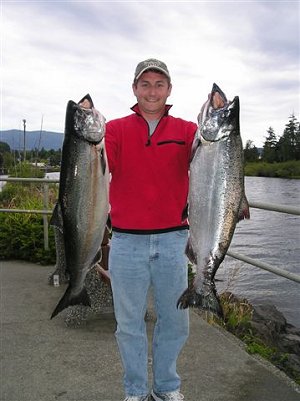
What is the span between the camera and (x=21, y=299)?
582cm

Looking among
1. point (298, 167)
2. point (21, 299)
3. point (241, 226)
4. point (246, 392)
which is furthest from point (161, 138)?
point (298, 167)

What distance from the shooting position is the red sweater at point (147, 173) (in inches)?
119

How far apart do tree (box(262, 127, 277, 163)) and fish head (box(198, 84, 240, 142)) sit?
8349 centimetres

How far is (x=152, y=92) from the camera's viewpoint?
307 centimetres

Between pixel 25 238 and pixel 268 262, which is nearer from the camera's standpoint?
pixel 25 238

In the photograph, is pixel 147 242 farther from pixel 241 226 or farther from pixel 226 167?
pixel 241 226

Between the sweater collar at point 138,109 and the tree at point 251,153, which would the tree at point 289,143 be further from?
the sweater collar at point 138,109

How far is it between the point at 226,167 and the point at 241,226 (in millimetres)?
18802

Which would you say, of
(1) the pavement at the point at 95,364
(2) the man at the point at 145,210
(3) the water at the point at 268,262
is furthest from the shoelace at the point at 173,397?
(3) the water at the point at 268,262

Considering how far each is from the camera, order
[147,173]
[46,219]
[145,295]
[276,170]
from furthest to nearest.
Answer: [276,170] < [46,219] < [145,295] < [147,173]

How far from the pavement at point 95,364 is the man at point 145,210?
0.71 meters

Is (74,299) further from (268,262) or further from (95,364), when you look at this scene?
(268,262)

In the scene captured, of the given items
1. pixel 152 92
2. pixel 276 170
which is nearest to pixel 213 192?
pixel 152 92

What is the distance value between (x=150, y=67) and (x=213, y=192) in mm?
894
